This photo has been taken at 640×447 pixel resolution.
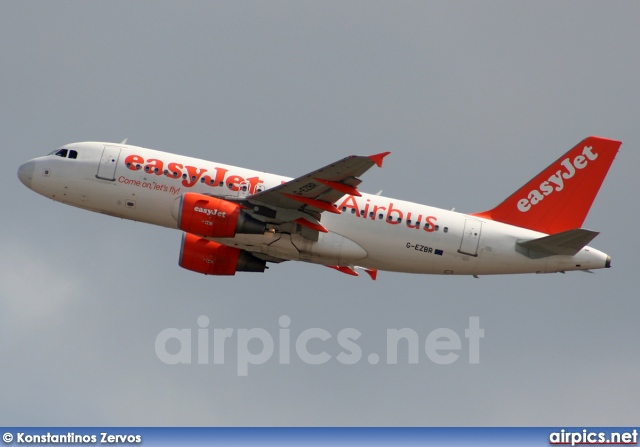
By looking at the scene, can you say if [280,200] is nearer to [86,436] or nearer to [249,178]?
[249,178]

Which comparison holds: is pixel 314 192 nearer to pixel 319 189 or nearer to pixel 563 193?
pixel 319 189

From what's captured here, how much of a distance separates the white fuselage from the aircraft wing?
1231 mm

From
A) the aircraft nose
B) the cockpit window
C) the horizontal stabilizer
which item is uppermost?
the cockpit window

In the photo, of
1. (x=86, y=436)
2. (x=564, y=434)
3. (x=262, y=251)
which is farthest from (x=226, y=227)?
(x=564, y=434)

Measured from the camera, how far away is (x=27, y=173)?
65.3 meters

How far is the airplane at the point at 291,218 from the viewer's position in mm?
61656

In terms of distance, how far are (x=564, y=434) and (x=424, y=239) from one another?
13115mm

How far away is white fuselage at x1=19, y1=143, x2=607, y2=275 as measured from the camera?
6288 centimetres

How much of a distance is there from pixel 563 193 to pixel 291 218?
1548 centimetres

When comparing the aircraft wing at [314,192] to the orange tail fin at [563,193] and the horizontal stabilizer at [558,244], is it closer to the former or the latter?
the orange tail fin at [563,193]

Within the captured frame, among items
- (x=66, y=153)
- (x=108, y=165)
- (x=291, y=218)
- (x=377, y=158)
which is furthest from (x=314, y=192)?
(x=66, y=153)

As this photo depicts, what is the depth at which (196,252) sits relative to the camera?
66188 mm

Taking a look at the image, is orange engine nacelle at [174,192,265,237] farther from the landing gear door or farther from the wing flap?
the landing gear door

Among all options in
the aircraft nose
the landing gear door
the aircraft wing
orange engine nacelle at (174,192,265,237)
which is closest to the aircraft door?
the aircraft nose
